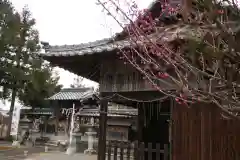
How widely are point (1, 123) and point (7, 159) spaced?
16399 mm

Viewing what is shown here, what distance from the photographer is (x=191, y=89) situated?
8.99ft

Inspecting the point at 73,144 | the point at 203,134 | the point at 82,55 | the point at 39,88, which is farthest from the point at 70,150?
the point at 203,134

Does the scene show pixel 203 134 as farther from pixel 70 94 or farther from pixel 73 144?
pixel 70 94

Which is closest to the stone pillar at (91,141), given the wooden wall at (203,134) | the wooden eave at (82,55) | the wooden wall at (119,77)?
the wooden eave at (82,55)

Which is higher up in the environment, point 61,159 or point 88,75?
point 88,75

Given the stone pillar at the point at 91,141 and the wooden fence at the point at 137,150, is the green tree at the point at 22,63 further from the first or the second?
the wooden fence at the point at 137,150

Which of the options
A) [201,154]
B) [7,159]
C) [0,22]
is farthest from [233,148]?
[0,22]

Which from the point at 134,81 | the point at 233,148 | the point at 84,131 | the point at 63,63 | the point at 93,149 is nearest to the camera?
the point at 233,148

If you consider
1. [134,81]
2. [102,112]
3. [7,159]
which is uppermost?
[134,81]

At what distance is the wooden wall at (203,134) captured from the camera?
15.2 ft

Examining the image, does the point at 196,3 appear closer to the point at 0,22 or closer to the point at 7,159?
the point at 7,159

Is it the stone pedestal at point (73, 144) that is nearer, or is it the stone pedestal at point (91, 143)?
the stone pedestal at point (91, 143)

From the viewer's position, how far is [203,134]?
Result: 4.91m

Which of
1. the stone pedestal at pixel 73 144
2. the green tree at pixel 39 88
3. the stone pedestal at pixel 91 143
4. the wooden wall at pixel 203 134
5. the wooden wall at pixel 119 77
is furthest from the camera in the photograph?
the green tree at pixel 39 88
